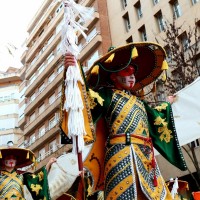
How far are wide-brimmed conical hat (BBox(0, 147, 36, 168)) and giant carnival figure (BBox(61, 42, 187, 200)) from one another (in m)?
2.51

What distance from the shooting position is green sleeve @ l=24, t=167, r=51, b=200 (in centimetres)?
559

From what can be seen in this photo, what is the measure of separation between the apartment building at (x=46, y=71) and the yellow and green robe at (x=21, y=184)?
1801cm

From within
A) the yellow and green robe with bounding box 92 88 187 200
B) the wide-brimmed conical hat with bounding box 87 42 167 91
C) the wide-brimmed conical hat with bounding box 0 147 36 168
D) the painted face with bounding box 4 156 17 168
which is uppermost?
the wide-brimmed conical hat with bounding box 87 42 167 91

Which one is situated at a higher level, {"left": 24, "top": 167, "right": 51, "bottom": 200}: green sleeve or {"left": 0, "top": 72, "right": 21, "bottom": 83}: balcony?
{"left": 0, "top": 72, "right": 21, "bottom": 83}: balcony

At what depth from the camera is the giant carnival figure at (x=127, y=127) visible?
3.46m

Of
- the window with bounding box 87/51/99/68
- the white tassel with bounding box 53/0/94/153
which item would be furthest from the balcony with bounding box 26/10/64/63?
the white tassel with bounding box 53/0/94/153

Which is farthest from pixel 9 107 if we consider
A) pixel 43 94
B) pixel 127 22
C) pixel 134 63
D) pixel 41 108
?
pixel 134 63

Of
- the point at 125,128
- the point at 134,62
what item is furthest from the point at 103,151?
the point at 134,62

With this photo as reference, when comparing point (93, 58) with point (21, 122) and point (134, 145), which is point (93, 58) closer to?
point (21, 122)

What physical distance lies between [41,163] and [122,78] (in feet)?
81.7

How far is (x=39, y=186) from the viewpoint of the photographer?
5660 millimetres

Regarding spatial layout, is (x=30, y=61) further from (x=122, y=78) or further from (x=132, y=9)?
(x=122, y=78)

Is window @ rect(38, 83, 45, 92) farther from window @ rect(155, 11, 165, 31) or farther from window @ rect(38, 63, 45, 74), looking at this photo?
window @ rect(155, 11, 165, 31)

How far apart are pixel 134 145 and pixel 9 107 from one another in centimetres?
3498
